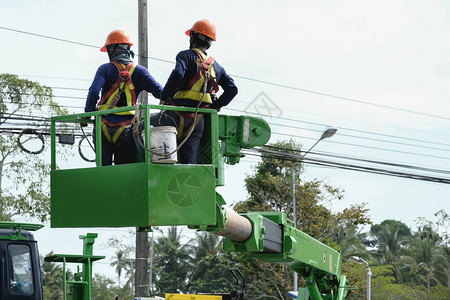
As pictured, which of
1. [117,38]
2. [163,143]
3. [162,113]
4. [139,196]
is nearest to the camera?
[139,196]

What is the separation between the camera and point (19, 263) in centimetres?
1016

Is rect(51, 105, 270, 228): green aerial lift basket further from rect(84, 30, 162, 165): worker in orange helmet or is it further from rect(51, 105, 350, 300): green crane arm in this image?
rect(84, 30, 162, 165): worker in orange helmet

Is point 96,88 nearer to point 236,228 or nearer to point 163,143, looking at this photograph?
point 163,143

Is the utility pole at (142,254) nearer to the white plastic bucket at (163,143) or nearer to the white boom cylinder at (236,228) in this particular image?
the white boom cylinder at (236,228)

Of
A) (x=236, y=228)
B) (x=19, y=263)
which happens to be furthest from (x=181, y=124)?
(x=19, y=263)

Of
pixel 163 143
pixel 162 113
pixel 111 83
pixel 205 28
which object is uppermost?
pixel 205 28

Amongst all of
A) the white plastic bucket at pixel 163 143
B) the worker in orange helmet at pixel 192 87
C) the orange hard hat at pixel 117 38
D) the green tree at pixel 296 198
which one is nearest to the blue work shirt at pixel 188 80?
the worker in orange helmet at pixel 192 87

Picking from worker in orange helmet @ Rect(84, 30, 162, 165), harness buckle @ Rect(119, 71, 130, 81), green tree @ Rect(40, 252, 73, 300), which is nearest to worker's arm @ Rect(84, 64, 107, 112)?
worker in orange helmet @ Rect(84, 30, 162, 165)

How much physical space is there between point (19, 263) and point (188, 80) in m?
4.62

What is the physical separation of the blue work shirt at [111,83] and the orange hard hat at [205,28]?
74 cm

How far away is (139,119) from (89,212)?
88 cm

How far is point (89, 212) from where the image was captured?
643cm

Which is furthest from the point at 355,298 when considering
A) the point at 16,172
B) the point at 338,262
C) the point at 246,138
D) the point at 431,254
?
the point at 246,138

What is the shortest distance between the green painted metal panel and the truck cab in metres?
3.71
